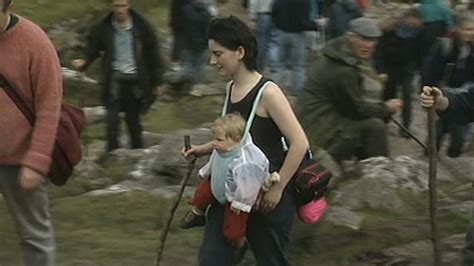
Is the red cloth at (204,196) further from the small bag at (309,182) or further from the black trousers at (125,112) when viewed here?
the black trousers at (125,112)

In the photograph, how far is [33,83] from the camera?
193 inches

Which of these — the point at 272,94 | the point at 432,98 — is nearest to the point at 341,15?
the point at 432,98

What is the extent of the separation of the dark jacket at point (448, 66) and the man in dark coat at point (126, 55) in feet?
8.07

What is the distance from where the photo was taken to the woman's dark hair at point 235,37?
15.8 feet

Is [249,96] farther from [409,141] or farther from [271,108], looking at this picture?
[409,141]

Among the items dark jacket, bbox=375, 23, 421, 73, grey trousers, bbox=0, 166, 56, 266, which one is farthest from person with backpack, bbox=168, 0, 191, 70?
grey trousers, bbox=0, 166, 56, 266

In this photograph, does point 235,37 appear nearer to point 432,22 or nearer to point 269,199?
point 269,199

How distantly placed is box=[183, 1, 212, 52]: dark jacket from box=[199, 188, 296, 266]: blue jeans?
7524 mm

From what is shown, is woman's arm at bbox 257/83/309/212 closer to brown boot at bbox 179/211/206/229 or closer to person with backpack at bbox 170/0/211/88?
brown boot at bbox 179/211/206/229

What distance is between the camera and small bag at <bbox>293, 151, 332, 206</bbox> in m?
4.92

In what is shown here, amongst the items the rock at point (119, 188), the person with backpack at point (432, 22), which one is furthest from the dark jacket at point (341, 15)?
the rock at point (119, 188)

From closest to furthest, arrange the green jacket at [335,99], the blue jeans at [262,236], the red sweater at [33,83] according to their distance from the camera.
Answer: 1. the red sweater at [33,83]
2. the blue jeans at [262,236]
3. the green jacket at [335,99]

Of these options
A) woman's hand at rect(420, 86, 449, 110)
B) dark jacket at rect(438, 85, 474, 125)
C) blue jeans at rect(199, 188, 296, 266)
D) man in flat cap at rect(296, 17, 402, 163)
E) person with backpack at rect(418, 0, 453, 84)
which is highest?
woman's hand at rect(420, 86, 449, 110)

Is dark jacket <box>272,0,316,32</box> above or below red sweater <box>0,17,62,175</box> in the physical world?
below
